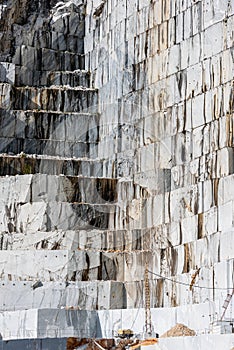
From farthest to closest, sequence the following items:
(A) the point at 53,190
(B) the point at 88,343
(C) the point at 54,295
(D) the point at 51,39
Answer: (D) the point at 51,39, (A) the point at 53,190, (C) the point at 54,295, (B) the point at 88,343

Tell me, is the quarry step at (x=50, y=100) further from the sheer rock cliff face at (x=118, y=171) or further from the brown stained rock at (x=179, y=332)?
the brown stained rock at (x=179, y=332)

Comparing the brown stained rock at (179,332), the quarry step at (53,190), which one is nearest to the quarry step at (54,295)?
the quarry step at (53,190)

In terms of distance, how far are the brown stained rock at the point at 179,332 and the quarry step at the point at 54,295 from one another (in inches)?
200

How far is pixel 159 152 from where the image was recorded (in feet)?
166

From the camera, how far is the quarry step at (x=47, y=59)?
193 feet

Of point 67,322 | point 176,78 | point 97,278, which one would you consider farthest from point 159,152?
point 67,322

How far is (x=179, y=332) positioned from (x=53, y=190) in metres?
11.2

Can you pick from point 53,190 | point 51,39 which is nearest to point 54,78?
point 51,39

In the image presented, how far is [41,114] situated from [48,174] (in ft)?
13.7

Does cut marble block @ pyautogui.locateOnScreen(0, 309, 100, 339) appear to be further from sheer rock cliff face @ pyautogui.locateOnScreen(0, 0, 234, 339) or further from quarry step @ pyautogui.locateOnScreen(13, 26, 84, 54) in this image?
quarry step @ pyautogui.locateOnScreen(13, 26, 84, 54)

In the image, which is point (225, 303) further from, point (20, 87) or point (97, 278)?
point (20, 87)

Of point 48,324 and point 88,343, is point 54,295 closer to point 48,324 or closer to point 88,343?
point 48,324

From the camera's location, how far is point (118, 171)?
52969 mm

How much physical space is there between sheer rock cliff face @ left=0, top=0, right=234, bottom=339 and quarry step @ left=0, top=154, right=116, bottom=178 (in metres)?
0.05
